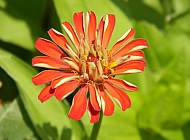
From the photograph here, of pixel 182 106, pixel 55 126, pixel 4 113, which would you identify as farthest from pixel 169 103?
pixel 4 113

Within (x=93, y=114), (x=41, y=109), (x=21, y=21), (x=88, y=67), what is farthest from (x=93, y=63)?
(x=21, y=21)

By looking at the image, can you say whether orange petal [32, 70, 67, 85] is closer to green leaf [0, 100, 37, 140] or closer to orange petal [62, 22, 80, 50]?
orange petal [62, 22, 80, 50]

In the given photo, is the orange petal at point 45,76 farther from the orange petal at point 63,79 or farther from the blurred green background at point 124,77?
the blurred green background at point 124,77

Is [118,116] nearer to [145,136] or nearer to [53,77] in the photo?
[145,136]

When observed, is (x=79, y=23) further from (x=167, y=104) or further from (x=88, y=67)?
(x=167, y=104)

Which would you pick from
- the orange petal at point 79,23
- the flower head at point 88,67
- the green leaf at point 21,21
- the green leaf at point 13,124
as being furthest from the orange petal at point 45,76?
the green leaf at point 21,21
